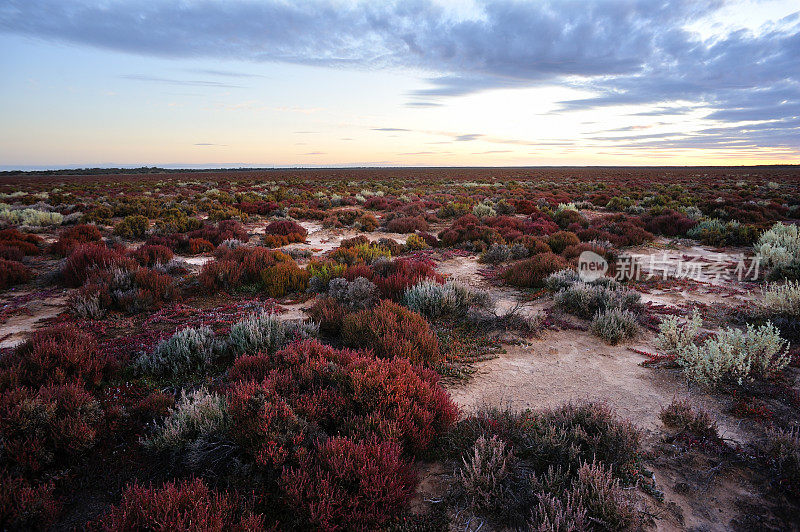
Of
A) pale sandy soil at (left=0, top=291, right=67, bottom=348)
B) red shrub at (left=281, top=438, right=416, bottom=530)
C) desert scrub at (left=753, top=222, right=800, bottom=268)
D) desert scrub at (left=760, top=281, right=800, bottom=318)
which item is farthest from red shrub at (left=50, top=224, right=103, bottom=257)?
desert scrub at (left=753, top=222, right=800, bottom=268)

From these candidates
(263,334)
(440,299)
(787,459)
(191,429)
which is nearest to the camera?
(787,459)

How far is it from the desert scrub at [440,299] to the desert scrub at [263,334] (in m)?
1.80

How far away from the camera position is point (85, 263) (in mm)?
7758

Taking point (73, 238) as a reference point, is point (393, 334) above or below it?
below

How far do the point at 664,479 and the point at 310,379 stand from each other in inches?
125

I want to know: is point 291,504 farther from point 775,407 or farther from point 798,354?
point 798,354

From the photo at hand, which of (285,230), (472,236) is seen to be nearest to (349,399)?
(472,236)

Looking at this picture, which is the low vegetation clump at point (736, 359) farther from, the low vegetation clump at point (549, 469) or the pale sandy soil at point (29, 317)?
the pale sandy soil at point (29, 317)

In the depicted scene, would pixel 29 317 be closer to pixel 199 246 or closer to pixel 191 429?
pixel 199 246

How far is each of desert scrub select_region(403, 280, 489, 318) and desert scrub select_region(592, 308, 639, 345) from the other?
180 cm

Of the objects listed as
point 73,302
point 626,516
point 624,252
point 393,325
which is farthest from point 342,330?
point 624,252

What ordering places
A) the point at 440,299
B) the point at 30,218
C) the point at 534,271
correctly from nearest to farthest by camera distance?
the point at 440,299 → the point at 534,271 → the point at 30,218

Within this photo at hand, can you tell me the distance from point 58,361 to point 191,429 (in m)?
1.97

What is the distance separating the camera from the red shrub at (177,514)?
86.4 inches
